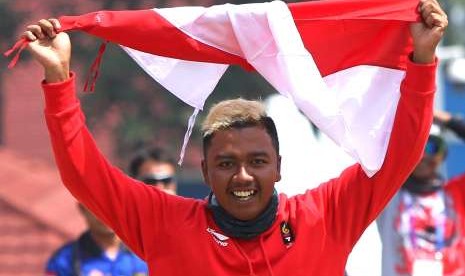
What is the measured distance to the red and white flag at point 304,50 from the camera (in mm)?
4969

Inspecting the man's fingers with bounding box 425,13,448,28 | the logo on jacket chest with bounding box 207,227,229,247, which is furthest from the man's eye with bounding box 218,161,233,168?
the man's fingers with bounding box 425,13,448,28

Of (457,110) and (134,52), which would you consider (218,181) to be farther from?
(457,110)

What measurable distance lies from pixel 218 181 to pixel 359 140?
542 millimetres

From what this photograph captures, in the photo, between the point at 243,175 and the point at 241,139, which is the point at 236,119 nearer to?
the point at 241,139

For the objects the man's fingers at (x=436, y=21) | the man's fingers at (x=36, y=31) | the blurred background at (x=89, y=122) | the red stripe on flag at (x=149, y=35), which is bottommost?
the blurred background at (x=89, y=122)

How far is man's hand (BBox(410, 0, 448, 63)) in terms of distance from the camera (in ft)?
15.7

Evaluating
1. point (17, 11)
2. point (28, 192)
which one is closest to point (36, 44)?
point (28, 192)

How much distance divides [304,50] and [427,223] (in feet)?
10.4

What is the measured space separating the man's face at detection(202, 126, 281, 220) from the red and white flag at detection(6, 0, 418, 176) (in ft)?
0.68

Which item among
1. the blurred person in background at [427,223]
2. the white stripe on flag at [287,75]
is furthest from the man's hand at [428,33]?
the blurred person in background at [427,223]

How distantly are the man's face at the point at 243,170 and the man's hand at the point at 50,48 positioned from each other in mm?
611

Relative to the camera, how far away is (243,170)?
4.89 meters

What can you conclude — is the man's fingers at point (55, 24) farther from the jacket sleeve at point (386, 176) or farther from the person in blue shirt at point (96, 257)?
the person in blue shirt at point (96, 257)

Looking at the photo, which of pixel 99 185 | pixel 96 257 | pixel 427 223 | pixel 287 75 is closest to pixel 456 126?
pixel 427 223
